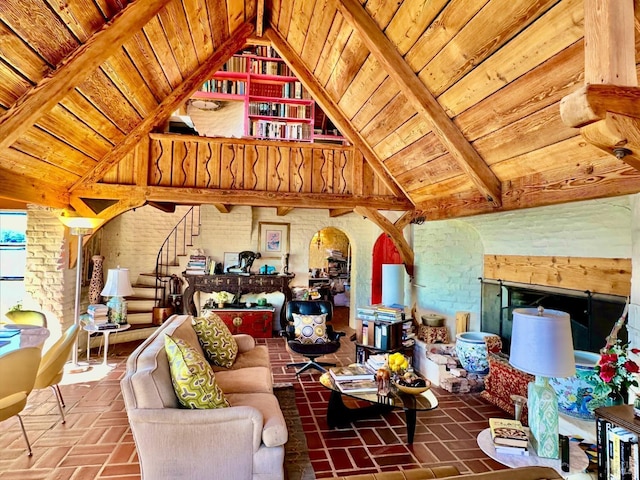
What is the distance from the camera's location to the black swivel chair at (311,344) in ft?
14.6

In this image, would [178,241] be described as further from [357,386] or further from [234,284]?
[357,386]

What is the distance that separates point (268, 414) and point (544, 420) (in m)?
1.65

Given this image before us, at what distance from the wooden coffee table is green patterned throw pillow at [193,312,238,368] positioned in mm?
942

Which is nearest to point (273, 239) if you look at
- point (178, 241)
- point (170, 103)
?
point (178, 241)

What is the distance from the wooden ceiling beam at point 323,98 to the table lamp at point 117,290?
330cm

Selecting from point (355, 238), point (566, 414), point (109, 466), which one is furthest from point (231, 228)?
point (566, 414)

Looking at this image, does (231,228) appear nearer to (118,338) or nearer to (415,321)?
(118,338)

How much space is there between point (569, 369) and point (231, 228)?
5969 millimetres

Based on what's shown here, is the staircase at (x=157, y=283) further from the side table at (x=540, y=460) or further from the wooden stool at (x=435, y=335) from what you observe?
the side table at (x=540, y=460)

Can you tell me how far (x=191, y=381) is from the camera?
2.26 metres

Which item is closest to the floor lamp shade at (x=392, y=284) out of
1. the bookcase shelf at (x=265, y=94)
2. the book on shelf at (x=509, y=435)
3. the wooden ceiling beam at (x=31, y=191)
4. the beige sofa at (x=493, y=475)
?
the bookcase shelf at (x=265, y=94)

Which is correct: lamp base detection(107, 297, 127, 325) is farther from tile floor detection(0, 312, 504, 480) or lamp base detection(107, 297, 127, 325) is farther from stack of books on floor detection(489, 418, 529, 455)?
stack of books on floor detection(489, 418, 529, 455)

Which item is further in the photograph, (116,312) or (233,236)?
(233,236)

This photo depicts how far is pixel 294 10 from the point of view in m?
3.86
